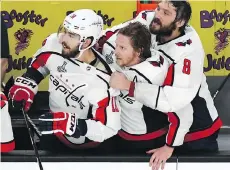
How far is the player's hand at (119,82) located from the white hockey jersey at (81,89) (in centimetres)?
5

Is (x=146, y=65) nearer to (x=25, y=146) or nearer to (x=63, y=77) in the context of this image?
(x=63, y=77)

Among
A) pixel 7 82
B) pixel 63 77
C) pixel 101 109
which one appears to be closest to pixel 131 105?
pixel 101 109

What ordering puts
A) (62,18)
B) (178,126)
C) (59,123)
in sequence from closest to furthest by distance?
(59,123)
(178,126)
(62,18)

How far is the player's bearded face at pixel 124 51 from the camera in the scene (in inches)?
105

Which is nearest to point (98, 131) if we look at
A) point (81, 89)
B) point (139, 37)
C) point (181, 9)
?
point (81, 89)

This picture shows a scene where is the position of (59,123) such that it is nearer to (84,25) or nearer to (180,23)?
(84,25)

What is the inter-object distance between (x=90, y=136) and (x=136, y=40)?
47cm

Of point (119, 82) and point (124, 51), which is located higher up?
point (124, 51)

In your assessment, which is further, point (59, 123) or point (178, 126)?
point (178, 126)

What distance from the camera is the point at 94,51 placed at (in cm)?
282

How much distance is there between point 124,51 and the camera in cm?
269

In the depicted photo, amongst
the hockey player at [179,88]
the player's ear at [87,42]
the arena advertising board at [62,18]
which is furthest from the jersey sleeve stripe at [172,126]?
the arena advertising board at [62,18]

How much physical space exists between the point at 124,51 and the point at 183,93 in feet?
1.03

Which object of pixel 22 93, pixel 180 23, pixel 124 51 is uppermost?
pixel 180 23
